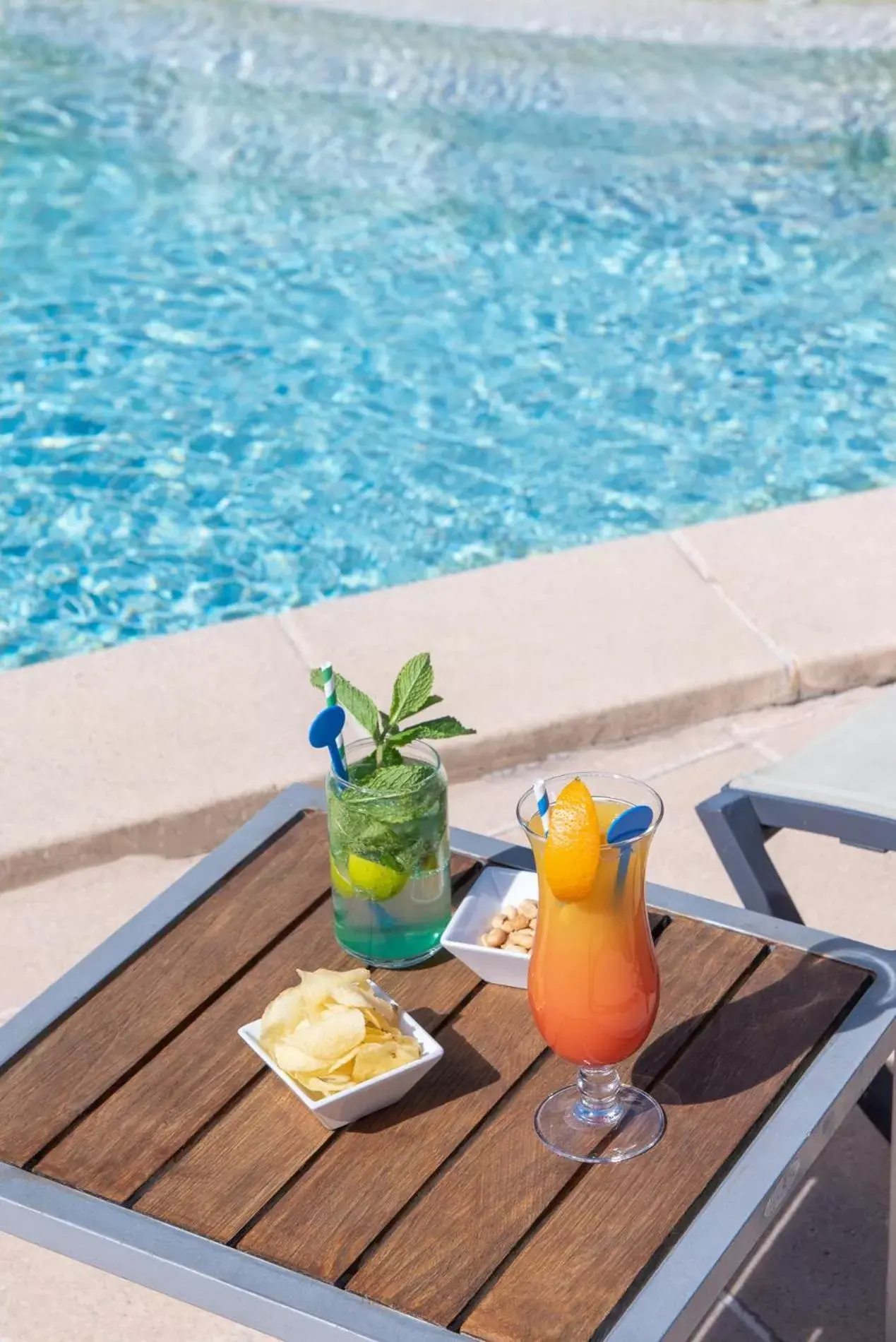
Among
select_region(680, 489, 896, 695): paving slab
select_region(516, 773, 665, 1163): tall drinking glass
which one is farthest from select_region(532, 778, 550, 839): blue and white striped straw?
select_region(680, 489, 896, 695): paving slab

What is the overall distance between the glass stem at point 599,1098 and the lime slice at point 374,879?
1.01ft

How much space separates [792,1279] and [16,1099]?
111 cm

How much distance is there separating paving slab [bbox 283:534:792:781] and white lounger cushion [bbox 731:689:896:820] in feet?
2.73

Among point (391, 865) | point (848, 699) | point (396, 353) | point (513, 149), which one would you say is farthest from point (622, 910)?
point (513, 149)

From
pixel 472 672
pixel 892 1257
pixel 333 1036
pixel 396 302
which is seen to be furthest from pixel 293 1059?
pixel 396 302

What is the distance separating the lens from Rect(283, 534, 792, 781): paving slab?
133 inches

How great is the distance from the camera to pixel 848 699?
3576 mm

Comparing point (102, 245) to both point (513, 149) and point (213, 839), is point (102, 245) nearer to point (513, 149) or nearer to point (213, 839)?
point (513, 149)

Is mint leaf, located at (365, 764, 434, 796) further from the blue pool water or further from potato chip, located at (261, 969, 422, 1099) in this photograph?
the blue pool water

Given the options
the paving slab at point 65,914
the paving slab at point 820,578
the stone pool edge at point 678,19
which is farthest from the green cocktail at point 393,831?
the stone pool edge at point 678,19

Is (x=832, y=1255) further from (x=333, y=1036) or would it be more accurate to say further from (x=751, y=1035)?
(x=333, y=1036)

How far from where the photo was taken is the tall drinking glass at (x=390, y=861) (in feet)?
6.05

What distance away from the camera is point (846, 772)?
247 cm

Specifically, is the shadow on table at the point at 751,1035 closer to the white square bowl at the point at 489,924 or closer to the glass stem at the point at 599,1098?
the glass stem at the point at 599,1098
